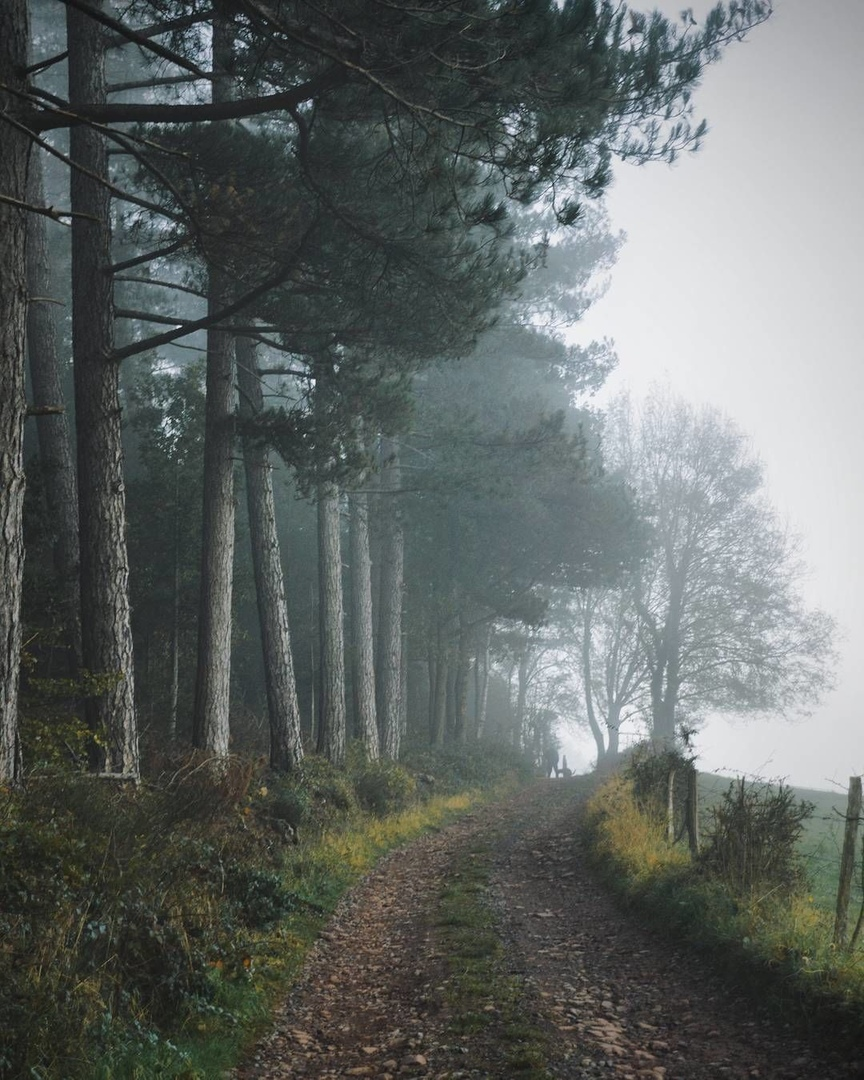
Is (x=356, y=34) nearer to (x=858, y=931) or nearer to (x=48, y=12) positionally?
(x=858, y=931)

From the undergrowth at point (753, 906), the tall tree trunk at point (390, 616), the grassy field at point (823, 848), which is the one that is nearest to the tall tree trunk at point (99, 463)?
the undergrowth at point (753, 906)

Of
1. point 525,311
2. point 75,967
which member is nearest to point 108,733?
point 75,967

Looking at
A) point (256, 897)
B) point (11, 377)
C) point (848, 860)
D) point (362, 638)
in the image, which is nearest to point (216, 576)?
point (256, 897)

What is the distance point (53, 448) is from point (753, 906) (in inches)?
441

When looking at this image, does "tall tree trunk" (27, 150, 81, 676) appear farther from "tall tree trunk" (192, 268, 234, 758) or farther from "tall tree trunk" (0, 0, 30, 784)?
"tall tree trunk" (0, 0, 30, 784)

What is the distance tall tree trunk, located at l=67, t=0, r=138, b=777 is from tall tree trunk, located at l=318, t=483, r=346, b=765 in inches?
314

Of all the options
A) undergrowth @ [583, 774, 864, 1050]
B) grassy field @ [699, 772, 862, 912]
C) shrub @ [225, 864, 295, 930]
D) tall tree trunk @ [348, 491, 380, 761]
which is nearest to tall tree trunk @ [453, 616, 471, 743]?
tall tree trunk @ [348, 491, 380, 761]

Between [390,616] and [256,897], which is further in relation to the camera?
[390,616]

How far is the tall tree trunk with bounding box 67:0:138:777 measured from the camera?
936cm

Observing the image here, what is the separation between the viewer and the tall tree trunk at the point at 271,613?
14164 millimetres

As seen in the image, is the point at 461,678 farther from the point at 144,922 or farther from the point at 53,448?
the point at 144,922

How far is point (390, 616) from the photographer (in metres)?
22.8

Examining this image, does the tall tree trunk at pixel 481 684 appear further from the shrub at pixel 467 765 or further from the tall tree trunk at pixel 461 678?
the tall tree trunk at pixel 461 678

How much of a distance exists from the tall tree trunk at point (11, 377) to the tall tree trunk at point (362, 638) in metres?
12.7
